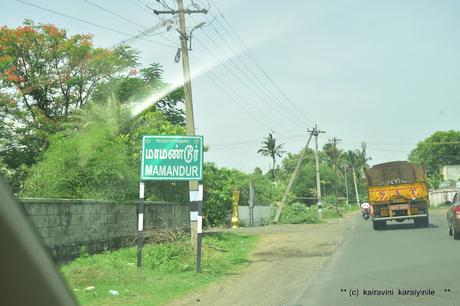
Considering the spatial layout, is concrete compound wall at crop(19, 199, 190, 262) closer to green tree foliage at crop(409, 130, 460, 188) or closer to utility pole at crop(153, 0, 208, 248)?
utility pole at crop(153, 0, 208, 248)

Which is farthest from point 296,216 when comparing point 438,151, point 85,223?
point 438,151

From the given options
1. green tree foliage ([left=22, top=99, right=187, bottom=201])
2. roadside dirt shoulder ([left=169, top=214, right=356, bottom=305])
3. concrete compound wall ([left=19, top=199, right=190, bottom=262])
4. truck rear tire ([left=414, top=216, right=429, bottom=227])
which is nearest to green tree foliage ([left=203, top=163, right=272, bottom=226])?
concrete compound wall ([left=19, top=199, right=190, bottom=262])

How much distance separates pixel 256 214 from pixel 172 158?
32261 mm

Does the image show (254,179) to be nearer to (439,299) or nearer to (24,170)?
(24,170)

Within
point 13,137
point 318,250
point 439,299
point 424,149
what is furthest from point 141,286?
point 424,149

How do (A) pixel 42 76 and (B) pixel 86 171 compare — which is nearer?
(B) pixel 86 171

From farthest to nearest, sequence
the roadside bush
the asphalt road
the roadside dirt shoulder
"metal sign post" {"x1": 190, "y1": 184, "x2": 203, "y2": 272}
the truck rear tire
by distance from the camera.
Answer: the roadside bush
the truck rear tire
"metal sign post" {"x1": 190, "y1": 184, "x2": 203, "y2": 272}
the roadside dirt shoulder
the asphalt road

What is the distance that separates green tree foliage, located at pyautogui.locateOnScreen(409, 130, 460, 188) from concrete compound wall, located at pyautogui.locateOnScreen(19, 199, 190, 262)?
244ft

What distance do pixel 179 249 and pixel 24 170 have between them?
821 cm

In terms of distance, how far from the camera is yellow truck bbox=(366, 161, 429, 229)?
25422 mm

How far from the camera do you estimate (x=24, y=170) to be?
2003cm

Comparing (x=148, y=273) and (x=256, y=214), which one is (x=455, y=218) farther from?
(x=256, y=214)

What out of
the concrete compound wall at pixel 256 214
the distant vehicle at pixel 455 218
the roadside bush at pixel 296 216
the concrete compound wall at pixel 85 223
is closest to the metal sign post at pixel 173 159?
the concrete compound wall at pixel 85 223

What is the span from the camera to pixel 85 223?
14922 mm
